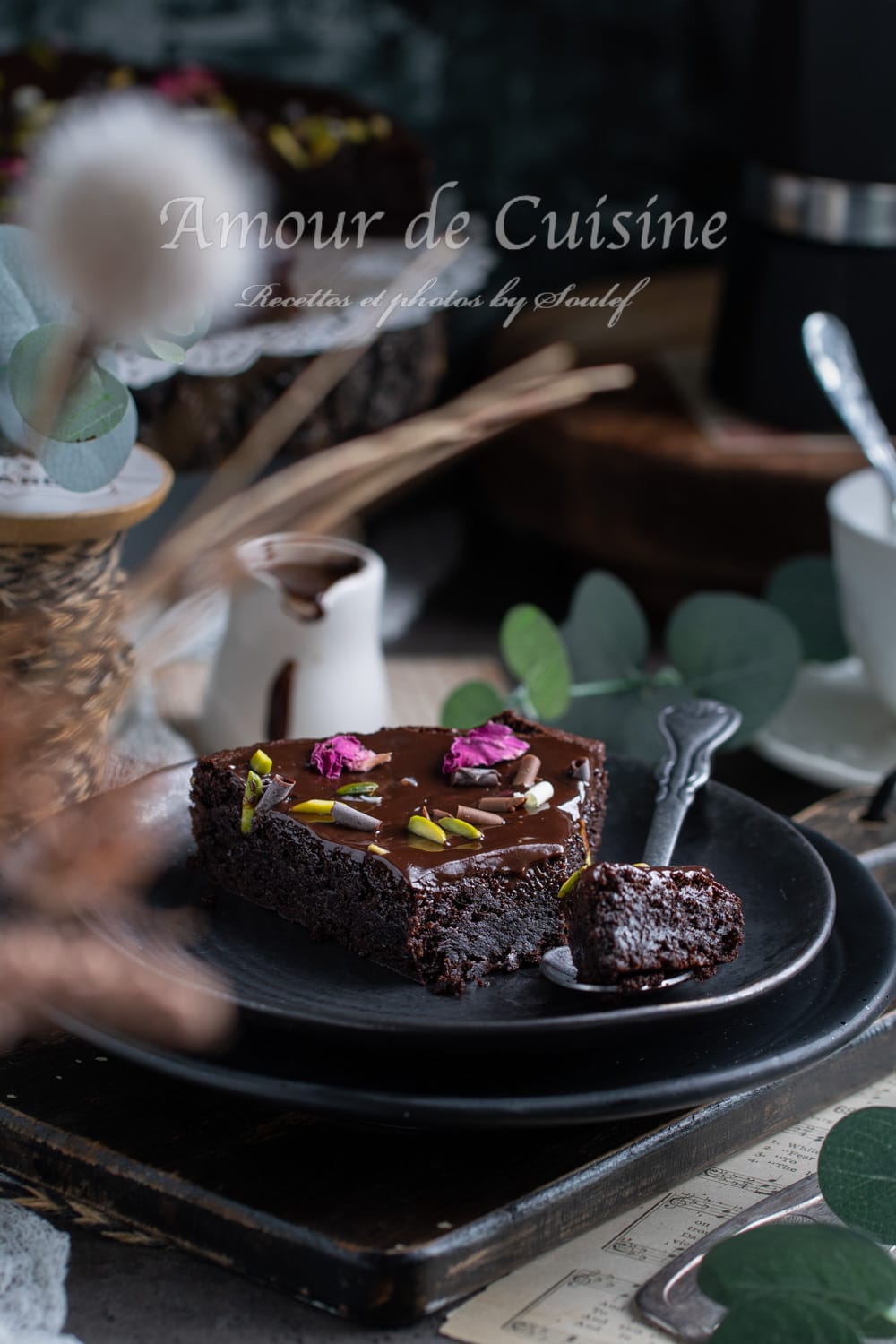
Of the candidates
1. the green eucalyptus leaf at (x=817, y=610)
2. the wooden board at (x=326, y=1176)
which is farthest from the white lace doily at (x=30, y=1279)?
the green eucalyptus leaf at (x=817, y=610)

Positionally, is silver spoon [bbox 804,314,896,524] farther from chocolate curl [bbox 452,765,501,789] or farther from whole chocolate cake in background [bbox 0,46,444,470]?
chocolate curl [bbox 452,765,501,789]

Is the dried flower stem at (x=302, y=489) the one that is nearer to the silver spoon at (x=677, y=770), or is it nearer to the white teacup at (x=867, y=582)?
the silver spoon at (x=677, y=770)

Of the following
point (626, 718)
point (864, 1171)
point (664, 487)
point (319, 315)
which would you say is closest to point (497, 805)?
point (864, 1171)

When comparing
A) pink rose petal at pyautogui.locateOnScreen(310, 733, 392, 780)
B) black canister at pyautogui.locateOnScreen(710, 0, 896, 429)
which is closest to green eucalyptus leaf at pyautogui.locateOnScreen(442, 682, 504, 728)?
pink rose petal at pyautogui.locateOnScreen(310, 733, 392, 780)

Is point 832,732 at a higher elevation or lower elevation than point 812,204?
lower

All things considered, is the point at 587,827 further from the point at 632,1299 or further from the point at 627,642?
the point at 627,642

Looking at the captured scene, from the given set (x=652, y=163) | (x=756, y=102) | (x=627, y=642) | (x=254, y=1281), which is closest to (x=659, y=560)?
(x=756, y=102)

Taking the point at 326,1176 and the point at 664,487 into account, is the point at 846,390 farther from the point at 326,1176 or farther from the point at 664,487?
the point at 326,1176
